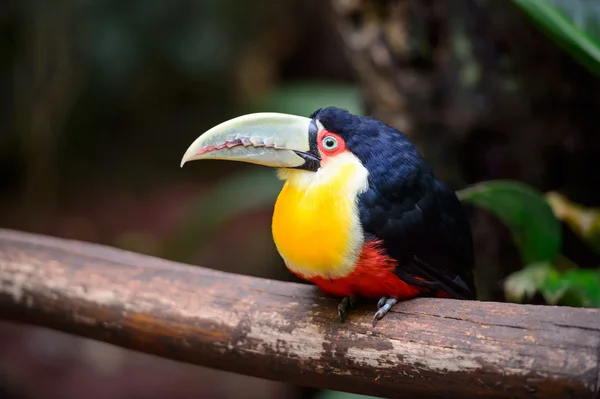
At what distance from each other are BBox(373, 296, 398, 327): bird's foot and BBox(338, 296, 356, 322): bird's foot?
7 centimetres

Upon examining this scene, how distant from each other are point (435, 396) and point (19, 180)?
4.05 metres

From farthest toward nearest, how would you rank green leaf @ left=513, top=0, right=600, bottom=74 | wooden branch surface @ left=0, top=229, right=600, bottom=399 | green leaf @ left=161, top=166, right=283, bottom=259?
green leaf @ left=161, top=166, right=283, bottom=259 < green leaf @ left=513, top=0, right=600, bottom=74 < wooden branch surface @ left=0, top=229, right=600, bottom=399

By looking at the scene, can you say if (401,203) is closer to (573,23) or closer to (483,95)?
(573,23)

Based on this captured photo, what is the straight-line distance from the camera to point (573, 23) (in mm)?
1777

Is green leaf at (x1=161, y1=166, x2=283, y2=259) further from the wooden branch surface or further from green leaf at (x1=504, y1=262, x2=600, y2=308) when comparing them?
green leaf at (x1=504, y1=262, x2=600, y2=308)

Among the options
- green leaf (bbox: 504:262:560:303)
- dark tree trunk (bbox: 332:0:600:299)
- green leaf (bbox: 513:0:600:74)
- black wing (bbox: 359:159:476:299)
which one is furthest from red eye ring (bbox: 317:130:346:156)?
dark tree trunk (bbox: 332:0:600:299)

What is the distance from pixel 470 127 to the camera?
2.39m

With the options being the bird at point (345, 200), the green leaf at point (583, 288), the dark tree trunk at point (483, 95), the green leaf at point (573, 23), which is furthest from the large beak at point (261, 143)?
the dark tree trunk at point (483, 95)

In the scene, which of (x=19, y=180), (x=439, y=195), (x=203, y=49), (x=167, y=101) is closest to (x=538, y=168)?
(x=439, y=195)

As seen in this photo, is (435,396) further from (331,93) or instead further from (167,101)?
(167,101)

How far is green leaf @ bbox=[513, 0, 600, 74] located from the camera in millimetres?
1695

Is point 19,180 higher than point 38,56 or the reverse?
the reverse

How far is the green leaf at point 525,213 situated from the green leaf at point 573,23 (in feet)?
1.28

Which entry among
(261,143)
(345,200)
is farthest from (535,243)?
(261,143)
